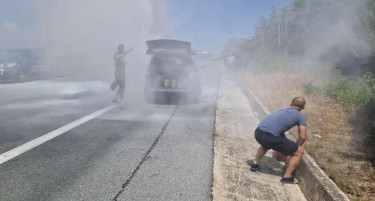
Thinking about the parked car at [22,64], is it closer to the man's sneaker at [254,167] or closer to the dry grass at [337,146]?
the dry grass at [337,146]

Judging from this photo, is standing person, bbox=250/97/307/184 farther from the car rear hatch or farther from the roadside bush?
the car rear hatch

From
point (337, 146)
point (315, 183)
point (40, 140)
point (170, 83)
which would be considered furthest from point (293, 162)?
point (170, 83)

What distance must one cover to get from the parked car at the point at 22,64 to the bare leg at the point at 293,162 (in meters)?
16.3

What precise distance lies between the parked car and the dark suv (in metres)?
9.57

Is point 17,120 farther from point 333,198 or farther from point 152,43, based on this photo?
point 152,43

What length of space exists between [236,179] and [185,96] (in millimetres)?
7132

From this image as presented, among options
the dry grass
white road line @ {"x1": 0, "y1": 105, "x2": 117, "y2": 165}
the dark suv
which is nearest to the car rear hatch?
the dark suv

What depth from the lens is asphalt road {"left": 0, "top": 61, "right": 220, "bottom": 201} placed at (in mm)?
4199

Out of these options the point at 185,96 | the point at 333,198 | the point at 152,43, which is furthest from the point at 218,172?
the point at 152,43

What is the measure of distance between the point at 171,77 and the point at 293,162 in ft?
22.9

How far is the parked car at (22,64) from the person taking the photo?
1806cm

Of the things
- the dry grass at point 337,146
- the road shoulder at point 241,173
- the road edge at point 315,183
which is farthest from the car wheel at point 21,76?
the road edge at point 315,183

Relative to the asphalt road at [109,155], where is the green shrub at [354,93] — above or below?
above

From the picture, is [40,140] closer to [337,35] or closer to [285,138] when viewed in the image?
[285,138]
